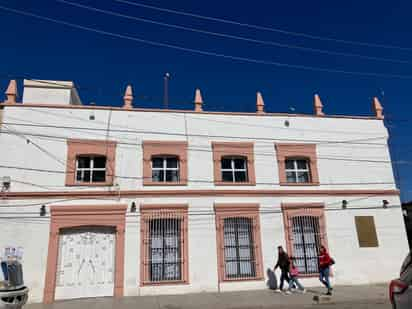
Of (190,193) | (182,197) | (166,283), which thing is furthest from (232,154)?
(166,283)

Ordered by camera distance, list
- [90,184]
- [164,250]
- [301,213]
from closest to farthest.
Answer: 1. [164,250]
2. [90,184]
3. [301,213]

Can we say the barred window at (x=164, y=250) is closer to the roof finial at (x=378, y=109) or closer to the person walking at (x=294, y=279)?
the person walking at (x=294, y=279)

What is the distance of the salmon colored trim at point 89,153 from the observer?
12203mm

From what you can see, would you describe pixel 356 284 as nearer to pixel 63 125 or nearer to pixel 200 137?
pixel 200 137

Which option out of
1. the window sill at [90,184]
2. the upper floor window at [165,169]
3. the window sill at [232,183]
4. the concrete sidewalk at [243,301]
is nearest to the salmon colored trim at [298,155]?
the window sill at [232,183]

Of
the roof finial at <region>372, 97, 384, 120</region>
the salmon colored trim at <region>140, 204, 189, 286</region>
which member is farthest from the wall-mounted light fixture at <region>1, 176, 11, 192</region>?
the roof finial at <region>372, 97, 384, 120</region>

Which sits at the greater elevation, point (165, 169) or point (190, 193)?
point (165, 169)

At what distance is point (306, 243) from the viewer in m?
13.1

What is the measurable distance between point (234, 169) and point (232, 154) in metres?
0.65

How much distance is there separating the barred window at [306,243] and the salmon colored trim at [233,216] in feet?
5.04

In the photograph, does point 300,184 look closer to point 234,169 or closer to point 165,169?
point 234,169

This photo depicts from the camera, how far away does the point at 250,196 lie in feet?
42.8

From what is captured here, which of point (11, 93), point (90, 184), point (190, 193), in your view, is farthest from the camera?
point (11, 93)

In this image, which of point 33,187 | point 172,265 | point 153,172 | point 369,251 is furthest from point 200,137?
point 369,251
